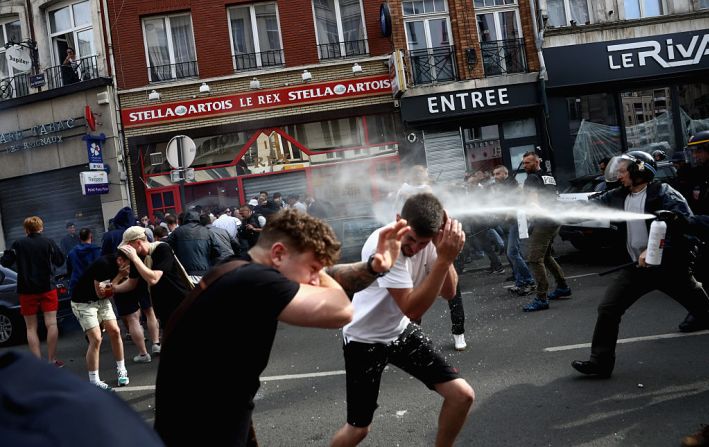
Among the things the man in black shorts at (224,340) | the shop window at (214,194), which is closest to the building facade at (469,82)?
the shop window at (214,194)

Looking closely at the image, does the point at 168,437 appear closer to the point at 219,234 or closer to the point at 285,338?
the point at 285,338

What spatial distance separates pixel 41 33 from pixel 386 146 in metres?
10.5

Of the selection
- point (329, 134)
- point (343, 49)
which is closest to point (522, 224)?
point (329, 134)

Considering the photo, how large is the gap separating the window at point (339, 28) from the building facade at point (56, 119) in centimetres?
605

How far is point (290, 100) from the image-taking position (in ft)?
55.4

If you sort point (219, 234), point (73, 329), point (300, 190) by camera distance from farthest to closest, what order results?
point (300, 190) → point (73, 329) → point (219, 234)

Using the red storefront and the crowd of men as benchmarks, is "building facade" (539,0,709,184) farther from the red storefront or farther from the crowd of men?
the crowd of men

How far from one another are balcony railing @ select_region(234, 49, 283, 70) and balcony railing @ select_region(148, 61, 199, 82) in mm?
1294

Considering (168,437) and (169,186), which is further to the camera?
(169,186)

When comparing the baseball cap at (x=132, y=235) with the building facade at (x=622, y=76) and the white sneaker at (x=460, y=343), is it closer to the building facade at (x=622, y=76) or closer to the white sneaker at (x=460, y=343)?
the white sneaker at (x=460, y=343)

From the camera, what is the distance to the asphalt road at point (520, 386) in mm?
4051

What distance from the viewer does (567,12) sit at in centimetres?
1727

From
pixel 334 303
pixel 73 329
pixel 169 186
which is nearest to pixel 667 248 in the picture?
pixel 334 303

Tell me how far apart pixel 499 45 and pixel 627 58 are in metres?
3.52
